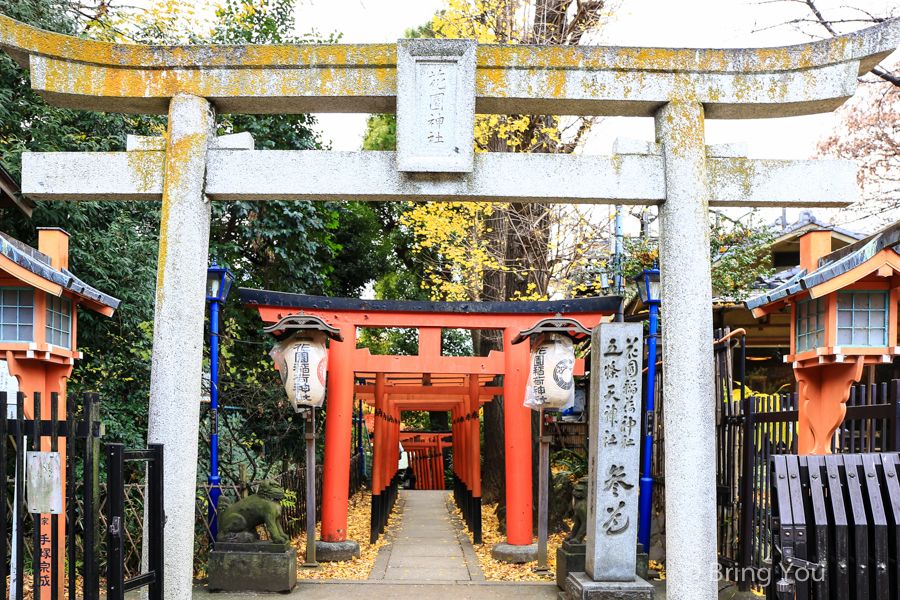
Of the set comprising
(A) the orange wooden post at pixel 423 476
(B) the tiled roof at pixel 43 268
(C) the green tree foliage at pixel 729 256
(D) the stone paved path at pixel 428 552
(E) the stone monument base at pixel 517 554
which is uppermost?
(C) the green tree foliage at pixel 729 256

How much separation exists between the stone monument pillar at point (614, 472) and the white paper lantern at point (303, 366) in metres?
3.30

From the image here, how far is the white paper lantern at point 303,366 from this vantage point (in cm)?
863

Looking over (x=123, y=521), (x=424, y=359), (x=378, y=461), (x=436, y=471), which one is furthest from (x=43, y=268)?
(x=436, y=471)

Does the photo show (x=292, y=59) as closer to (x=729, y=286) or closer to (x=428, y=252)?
(x=729, y=286)

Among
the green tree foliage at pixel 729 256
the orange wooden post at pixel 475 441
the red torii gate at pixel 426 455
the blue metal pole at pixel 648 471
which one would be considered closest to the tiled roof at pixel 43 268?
the blue metal pole at pixel 648 471

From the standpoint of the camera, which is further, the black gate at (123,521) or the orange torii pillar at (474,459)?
the orange torii pillar at (474,459)

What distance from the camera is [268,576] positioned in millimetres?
8164

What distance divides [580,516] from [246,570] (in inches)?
153

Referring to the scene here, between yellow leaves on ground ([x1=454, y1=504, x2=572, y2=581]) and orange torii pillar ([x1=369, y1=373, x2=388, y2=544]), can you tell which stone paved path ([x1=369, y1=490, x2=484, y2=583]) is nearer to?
yellow leaves on ground ([x1=454, y1=504, x2=572, y2=581])

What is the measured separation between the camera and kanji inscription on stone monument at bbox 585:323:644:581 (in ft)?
24.0

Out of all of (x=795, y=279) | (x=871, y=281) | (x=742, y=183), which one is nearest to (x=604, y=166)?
(x=742, y=183)

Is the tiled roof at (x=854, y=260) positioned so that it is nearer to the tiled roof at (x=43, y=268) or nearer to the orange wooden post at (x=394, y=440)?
the tiled roof at (x=43, y=268)

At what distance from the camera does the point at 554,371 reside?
332 inches

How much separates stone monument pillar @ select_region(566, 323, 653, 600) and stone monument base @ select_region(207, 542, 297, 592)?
127 inches
